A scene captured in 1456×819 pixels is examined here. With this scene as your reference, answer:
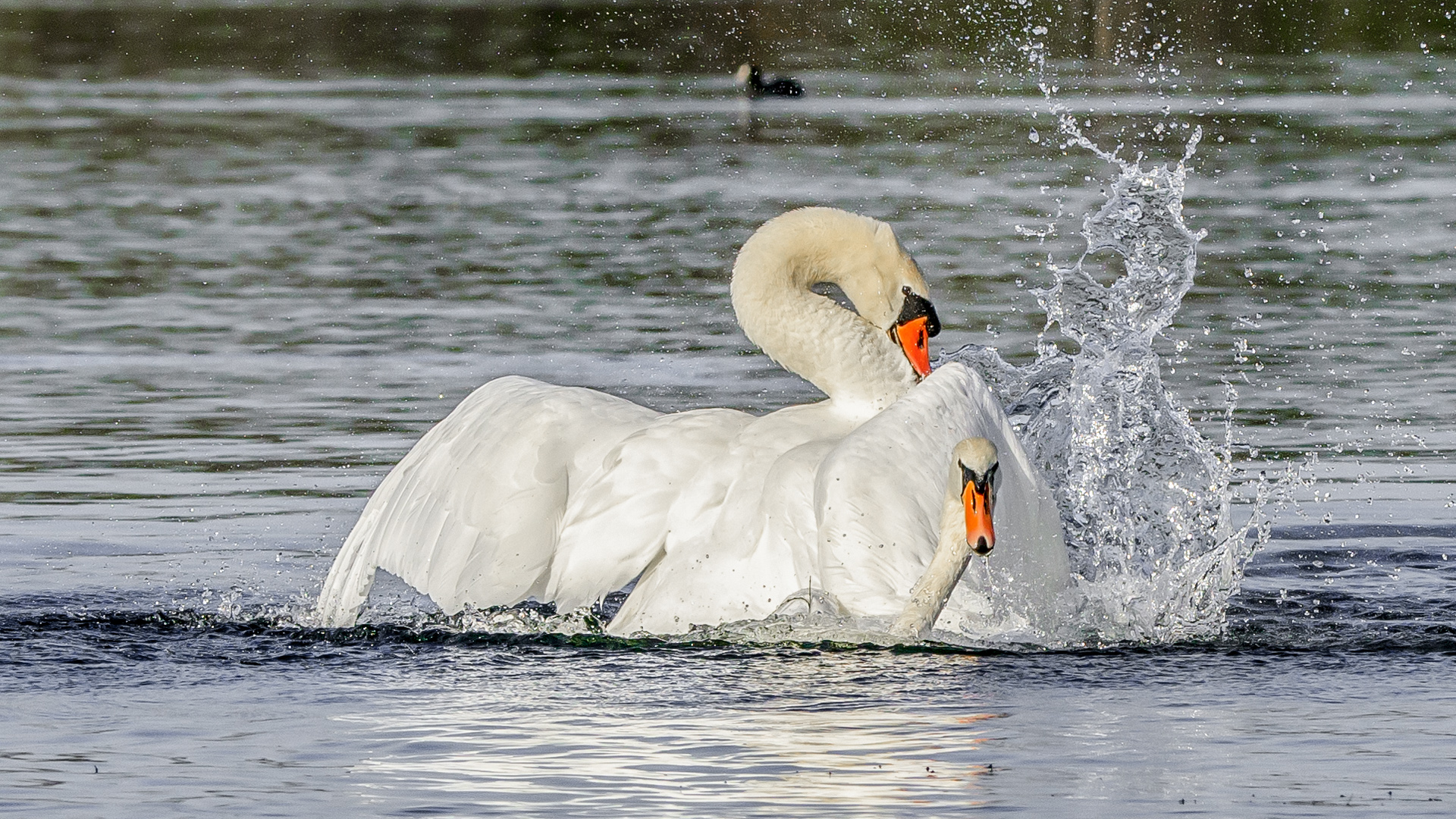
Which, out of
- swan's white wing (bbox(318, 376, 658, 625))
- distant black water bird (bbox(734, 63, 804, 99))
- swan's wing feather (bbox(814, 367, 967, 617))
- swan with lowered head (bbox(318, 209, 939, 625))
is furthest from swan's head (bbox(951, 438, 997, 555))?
distant black water bird (bbox(734, 63, 804, 99))

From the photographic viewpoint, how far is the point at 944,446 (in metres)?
7.04

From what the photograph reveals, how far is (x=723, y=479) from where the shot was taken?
7.27 m

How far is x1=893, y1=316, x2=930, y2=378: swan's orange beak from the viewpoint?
8.41 m

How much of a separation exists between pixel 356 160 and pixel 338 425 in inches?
468

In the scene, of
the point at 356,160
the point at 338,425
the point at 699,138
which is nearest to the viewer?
the point at 338,425

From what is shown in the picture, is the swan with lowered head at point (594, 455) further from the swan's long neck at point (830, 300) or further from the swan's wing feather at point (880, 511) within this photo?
the swan's wing feather at point (880, 511)

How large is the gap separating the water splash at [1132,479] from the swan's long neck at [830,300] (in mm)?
895

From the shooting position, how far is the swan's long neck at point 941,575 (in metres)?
6.65

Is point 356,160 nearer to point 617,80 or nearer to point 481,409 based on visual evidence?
point 617,80

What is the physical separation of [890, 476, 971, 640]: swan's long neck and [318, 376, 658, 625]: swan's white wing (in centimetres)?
126

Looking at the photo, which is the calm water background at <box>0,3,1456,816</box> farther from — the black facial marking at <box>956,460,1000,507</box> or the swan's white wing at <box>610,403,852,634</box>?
the black facial marking at <box>956,460,1000,507</box>

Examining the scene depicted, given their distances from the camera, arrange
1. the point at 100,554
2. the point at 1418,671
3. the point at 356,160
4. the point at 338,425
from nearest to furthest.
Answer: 1. the point at 1418,671
2. the point at 100,554
3. the point at 338,425
4. the point at 356,160

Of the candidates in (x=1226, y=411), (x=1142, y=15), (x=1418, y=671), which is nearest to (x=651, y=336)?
(x=1226, y=411)

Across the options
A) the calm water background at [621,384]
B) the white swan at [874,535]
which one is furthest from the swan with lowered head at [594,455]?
the calm water background at [621,384]
